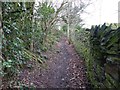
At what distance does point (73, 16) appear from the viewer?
74.8 feet

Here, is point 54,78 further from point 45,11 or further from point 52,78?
point 45,11

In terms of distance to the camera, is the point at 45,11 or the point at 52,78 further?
the point at 45,11

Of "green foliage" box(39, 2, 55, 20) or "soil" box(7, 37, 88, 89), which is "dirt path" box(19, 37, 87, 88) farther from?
"green foliage" box(39, 2, 55, 20)

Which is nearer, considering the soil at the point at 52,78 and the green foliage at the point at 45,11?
the soil at the point at 52,78

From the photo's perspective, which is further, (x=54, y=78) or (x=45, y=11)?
(x=45, y=11)

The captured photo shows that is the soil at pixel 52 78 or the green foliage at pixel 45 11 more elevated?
the green foliage at pixel 45 11

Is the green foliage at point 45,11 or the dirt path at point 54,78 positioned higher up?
the green foliage at point 45,11

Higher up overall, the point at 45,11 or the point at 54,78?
the point at 45,11

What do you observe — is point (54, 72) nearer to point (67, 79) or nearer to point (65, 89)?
point (67, 79)

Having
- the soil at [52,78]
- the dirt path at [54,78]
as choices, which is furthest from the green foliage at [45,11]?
the dirt path at [54,78]

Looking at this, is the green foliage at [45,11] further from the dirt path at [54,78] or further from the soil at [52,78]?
the dirt path at [54,78]

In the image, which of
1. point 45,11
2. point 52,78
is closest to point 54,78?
point 52,78

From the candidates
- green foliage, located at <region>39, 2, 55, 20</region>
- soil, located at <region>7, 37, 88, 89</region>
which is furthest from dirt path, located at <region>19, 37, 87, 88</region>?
green foliage, located at <region>39, 2, 55, 20</region>

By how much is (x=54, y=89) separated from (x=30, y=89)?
33.1 inches
